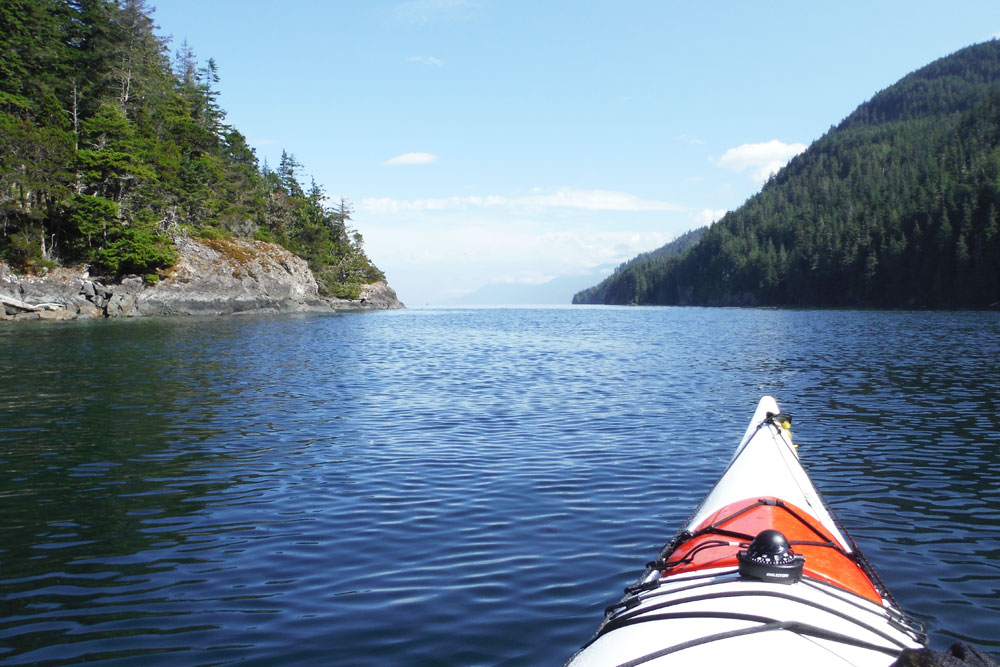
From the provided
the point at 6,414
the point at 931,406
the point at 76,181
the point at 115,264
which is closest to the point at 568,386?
the point at 931,406

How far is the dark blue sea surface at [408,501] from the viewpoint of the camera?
18.5ft

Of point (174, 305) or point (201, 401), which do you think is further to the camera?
point (174, 305)

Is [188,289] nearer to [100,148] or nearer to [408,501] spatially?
[100,148]

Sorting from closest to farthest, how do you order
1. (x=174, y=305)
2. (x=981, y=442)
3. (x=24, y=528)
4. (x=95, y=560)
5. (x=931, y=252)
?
(x=95, y=560), (x=24, y=528), (x=981, y=442), (x=174, y=305), (x=931, y=252)

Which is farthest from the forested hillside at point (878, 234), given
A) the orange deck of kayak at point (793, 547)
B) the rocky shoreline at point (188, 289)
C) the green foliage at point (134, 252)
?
the green foliage at point (134, 252)

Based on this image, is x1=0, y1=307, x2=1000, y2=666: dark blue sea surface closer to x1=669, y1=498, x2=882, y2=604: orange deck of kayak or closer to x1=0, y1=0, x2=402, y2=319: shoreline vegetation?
x1=669, y1=498, x2=882, y2=604: orange deck of kayak

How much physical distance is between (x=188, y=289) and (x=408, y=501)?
61.4 m

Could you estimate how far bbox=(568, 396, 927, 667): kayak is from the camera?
10.8ft

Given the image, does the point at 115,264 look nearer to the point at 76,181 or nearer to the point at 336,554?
the point at 76,181

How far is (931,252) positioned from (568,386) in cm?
10163

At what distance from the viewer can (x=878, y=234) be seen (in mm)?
113125

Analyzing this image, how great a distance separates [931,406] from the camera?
16.8 metres

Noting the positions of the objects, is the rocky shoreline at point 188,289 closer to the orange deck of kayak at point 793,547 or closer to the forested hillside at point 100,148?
the forested hillside at point 100,148

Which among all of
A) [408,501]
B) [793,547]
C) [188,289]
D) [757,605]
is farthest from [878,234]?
[757,605]
